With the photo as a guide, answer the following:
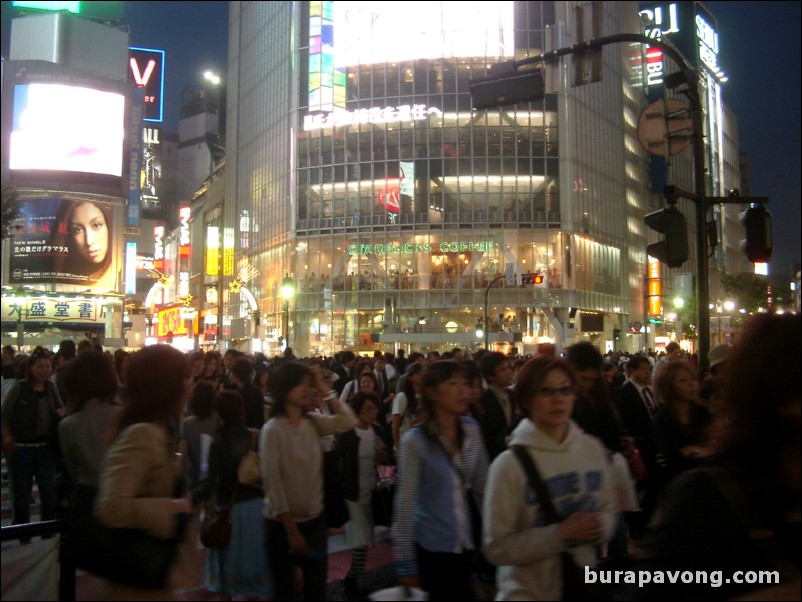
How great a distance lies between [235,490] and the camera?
4.89 meters

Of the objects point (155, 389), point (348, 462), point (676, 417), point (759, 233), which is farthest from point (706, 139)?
point (155, 389)

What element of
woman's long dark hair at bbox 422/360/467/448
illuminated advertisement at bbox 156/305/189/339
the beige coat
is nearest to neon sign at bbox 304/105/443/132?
illuminated advertisement at bbox 156/305/189/339

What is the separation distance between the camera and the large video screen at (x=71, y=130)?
28.9 meters

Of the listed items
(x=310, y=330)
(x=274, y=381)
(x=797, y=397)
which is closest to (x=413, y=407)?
(x=274, y=381)

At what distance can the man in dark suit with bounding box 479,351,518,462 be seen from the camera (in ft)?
21.3

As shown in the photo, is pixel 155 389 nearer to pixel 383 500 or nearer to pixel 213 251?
pixel 383 500

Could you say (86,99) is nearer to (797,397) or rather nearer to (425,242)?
(425,242)

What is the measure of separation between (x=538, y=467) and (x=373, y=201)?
48216mm

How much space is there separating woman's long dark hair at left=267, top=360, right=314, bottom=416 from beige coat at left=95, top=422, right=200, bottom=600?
1683 millimetres

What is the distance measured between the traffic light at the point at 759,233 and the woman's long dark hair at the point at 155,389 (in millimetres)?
6657

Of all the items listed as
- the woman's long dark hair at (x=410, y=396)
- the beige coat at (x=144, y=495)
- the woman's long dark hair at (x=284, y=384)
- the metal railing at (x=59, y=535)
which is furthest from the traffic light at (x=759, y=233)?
the metal railing at (x=59, y=535)

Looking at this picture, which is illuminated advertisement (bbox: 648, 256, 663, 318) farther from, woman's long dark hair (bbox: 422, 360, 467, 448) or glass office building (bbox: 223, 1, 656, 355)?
woman's long dark hair (bbox: 422, 360, 467, 448)

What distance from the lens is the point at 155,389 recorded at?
129 inches

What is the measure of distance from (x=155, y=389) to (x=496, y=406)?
4.09m
